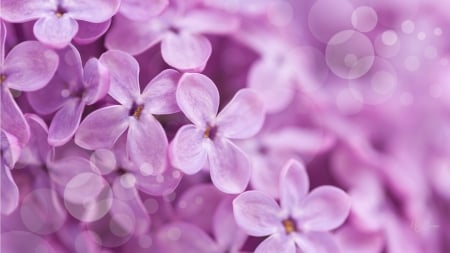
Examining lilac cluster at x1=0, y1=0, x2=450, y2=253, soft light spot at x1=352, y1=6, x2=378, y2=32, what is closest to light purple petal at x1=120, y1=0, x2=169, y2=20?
lilac cluster at x1=0, y1=0, x2=450, y2=253

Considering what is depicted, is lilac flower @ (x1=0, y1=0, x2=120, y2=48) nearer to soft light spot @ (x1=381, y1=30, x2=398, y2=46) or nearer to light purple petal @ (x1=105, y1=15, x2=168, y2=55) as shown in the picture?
light purple petal @ (x1=105, y1=15, x2=168, y2=55)

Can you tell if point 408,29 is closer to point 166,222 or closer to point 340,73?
point 340,73

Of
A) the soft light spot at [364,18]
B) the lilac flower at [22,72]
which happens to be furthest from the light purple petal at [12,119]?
the soft light spot at [364,18]

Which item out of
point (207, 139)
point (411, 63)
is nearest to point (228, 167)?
point (207, 139)

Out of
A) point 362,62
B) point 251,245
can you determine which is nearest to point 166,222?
point 251,245

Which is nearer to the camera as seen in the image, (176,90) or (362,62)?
(176,90)

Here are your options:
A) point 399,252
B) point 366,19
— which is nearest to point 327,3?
point 366,19
